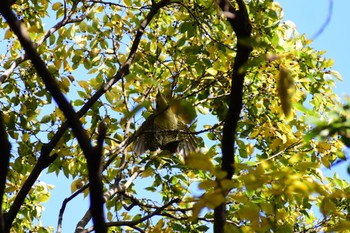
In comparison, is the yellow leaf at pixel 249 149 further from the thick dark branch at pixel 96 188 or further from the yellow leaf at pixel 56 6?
the thick dark branch at pixel 96 188

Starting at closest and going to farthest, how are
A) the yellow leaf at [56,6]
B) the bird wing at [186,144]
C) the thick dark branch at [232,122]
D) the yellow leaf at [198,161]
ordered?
the yellow leaf at [198,161]
the thick dark branch at [232,122]
the yellow leaf at [56,6]
the bird wing at [186,144]

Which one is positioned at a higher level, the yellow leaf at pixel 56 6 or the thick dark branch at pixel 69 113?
the yellow leaf at pixel 56 6

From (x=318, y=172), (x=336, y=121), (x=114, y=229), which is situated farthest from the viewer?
(x=114, y=229)

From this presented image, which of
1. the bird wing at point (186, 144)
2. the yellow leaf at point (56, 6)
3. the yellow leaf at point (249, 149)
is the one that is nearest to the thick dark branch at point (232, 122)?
the yellow leaf at point (249, 149)

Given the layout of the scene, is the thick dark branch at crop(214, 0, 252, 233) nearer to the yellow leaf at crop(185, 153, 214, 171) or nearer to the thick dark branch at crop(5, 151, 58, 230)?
the yellow leaf at crop(185, 153, 214, 171)

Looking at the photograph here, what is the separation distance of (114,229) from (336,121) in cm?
362

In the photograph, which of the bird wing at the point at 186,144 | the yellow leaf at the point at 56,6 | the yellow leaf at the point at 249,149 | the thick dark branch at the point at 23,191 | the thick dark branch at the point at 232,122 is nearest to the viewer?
the thick dark branch at the point at 232,122

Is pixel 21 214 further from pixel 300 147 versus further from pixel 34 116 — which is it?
pixel 300 147

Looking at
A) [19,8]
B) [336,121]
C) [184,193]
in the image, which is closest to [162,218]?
[184,193]

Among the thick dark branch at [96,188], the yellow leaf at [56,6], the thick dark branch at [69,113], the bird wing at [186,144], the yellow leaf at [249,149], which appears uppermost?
the yellow leaf at [56,6]

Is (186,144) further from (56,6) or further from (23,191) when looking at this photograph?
(23,191)

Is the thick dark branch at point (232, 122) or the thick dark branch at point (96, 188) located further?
the thick dark branch at point (232, 122)

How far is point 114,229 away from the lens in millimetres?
5332

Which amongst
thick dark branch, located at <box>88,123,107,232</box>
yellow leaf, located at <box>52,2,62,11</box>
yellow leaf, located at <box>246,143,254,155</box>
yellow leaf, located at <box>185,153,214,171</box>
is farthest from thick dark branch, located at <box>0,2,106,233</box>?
yellow leaf, located at <box>52,2,62,11</box>
